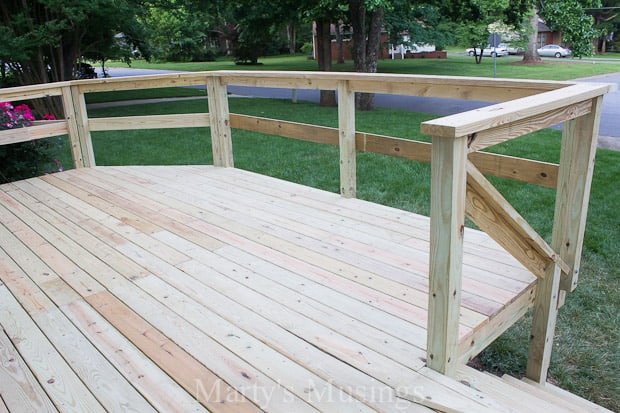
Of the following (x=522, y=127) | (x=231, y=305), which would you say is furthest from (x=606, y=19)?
(x=231, y=305)

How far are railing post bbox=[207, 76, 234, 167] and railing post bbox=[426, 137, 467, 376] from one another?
3.82 m

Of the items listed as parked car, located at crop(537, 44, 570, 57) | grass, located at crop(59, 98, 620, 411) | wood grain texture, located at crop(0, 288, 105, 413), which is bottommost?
parked car, located at crop(537, 44, 570, 57)

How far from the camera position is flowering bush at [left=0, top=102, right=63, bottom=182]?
5.61m

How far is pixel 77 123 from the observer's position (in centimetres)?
589

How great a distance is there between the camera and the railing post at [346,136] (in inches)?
162

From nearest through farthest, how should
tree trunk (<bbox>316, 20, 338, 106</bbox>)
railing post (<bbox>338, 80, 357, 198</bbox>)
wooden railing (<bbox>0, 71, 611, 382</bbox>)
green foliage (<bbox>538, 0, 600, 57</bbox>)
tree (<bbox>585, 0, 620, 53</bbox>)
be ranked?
1. wooden railing (<bbox>0, 71, 611, 382</bbox>)
2. railing post (<bbox>338, 80, 357, 198</bbox>)
3. green foliage (<bbox>538, 0, 600, 57</bbox>)
4. tree trunk (<bbox>316, 20, 338, 106</bbox>)
5. tree (<bbox>585, 0, 620, 53</bbox>)

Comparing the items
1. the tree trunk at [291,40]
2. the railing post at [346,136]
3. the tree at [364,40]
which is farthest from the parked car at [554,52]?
the railing post at [346,136]

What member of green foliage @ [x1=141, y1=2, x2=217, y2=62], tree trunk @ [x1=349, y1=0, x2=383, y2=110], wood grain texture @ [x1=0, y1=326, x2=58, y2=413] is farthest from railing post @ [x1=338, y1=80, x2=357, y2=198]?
green foliage @ [x1=141, y1=2, x2=217, y2=62]

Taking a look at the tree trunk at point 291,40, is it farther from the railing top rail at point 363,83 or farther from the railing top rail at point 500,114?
the railing top rail at point 500,114

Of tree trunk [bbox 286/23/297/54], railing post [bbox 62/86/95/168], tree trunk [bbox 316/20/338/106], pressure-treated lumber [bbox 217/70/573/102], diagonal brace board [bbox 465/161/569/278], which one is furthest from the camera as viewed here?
tree trunk [bbox 286/23/297/54]

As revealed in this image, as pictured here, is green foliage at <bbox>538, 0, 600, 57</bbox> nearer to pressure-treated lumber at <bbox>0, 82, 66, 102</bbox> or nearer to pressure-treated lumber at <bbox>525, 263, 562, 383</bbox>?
pressure-treated lumber at <bbox>525, 263, 562, 383</bbox>

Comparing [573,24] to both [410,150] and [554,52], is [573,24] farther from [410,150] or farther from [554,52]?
[554,52]

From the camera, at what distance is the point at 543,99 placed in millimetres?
2285

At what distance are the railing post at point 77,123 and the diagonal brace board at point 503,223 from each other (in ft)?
15.7
